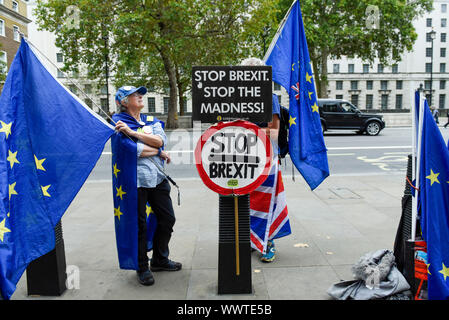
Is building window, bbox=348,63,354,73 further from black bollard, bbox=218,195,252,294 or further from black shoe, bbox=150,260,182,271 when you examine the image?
black bollard, bbox=218,195,252,294

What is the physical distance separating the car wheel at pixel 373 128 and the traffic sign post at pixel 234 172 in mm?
18711

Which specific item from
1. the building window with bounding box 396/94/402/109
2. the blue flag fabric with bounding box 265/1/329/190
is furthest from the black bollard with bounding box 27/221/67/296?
the building window with bounding box 396/94/402/109

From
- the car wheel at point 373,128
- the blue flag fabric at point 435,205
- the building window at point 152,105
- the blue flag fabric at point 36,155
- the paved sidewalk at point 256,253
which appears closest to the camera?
the blue flag fabric at point 36,155

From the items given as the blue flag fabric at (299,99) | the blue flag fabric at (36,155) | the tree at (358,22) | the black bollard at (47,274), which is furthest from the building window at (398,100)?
the black bollard at (47,274)

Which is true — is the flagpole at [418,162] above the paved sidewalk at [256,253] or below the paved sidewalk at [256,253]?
above

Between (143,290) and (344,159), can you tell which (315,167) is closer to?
(143,290)

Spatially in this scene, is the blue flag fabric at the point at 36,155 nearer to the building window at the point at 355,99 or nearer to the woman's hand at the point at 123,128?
the woman's hand at the point at 123,128

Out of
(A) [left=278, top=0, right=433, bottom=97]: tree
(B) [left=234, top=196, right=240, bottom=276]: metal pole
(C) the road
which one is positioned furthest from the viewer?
(A) [left=278, top=0, right=433, bottom=97]: tree

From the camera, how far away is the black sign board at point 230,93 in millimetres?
2977

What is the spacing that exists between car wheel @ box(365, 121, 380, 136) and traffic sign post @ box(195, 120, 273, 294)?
1871cm

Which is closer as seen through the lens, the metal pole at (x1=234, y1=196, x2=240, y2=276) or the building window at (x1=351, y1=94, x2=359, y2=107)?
the metal pole at (x1=234, y1=196, x2=240, y2=276)

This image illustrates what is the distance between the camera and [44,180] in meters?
2.85

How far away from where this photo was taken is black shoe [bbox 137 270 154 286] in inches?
133
